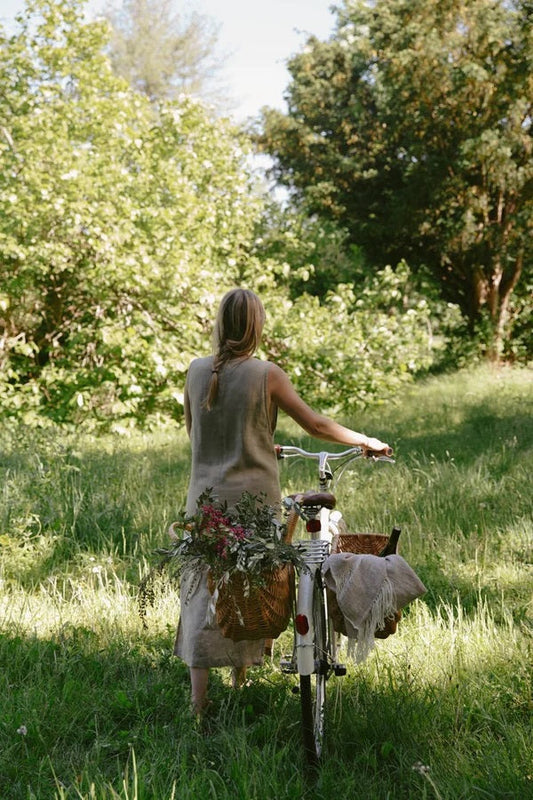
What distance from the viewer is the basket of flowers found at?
287 cm

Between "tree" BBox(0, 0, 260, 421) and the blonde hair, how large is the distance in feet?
27.1

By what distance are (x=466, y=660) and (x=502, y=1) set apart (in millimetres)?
16731

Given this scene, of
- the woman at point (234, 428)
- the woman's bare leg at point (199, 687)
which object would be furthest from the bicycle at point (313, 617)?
the woman's bare leg at point (199, 687)

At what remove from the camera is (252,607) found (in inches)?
116

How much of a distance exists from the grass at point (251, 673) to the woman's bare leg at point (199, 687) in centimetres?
8

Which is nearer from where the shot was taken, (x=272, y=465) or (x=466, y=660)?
(x=272, y=465)

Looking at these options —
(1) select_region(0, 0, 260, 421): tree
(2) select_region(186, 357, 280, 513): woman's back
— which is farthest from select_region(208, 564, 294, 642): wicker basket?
(1) select_region(0, 0, 260, 421): tree

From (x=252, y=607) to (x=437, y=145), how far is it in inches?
667

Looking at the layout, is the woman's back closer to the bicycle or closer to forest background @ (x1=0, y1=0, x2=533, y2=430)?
the bicycle

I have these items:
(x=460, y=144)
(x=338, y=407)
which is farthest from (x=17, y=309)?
(x=460, y=144)

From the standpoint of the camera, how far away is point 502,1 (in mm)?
17094

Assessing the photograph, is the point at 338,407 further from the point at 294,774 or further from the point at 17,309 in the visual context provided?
the point at 294,774

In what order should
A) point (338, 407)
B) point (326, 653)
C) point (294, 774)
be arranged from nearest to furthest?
point (294, 774), point (326, 653), point (338, 407)

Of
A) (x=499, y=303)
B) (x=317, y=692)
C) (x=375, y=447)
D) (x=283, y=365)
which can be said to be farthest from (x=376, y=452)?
(x=499, y=303)
